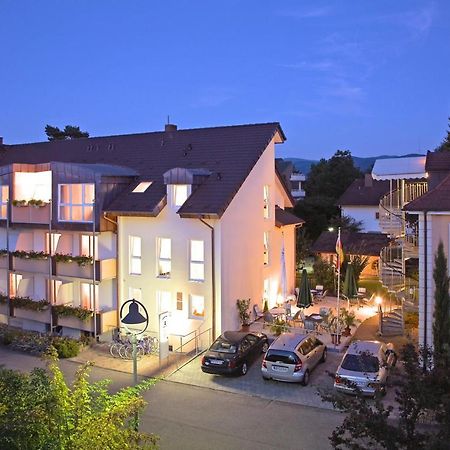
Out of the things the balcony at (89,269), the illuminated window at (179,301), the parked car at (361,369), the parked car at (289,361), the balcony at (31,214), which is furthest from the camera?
the balcony at (31,214)

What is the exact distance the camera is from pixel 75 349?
2106 cm

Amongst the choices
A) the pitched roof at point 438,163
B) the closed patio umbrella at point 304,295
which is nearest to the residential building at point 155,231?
the closed patio umbrella at point 304,295

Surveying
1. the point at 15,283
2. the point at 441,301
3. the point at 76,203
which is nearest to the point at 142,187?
the point at 76,203

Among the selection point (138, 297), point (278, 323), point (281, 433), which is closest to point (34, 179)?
A: point (138, 297)

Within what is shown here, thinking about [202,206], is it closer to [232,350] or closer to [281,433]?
[232,350]

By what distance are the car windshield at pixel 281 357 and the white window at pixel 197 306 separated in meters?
4.80

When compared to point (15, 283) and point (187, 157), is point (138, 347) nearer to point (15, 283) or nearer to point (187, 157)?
point (187, 157)

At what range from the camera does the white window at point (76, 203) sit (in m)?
22.8

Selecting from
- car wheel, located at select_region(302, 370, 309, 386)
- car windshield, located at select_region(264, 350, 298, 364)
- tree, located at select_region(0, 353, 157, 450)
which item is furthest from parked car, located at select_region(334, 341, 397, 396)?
tree, located at select_region(0, 353, 157, 450)

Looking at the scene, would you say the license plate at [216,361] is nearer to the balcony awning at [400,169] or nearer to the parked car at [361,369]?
the parked car at [361,369]

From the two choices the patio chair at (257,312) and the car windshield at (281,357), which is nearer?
the car windshield at (281,357)

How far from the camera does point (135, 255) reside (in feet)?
76.0

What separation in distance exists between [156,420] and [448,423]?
30.5 feet

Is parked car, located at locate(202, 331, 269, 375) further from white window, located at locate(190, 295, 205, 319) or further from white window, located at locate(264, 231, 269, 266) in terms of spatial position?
white window, located at locate(264, 231, 269, 266)
